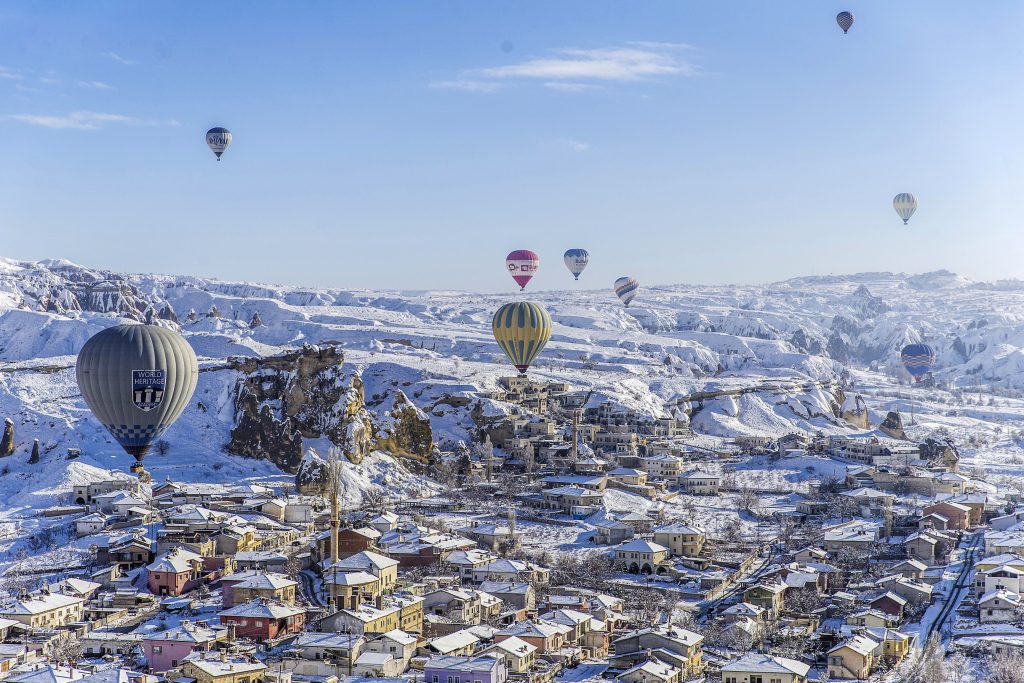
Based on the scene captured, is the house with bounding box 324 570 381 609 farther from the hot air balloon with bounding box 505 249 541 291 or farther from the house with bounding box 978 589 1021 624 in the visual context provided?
the hot air balloon with bounding box 505 249 541 291

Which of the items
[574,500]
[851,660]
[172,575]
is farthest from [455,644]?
[574,500]

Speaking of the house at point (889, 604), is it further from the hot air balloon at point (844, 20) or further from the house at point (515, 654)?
the hot air balloon at point (844, 20)

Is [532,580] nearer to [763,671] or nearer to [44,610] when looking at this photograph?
[763,671]

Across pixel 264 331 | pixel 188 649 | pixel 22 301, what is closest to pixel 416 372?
pixel 188 649

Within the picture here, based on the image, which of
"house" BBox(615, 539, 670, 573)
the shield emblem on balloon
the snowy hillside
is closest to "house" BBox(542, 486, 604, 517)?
"house" BBox(615, 539, 670, 573)

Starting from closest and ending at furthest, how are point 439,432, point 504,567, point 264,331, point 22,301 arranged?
1. point 504,567
2. point 439,432
3. point 22,301
4. point 264,331

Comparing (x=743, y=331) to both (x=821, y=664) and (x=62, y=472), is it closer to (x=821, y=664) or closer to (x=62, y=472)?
(x=62, y=472)

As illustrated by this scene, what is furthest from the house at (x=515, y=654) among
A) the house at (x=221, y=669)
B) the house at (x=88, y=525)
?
the house at (x=88, y=525)
